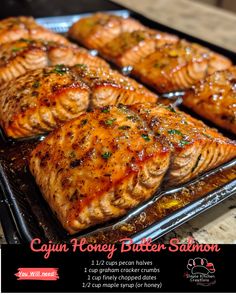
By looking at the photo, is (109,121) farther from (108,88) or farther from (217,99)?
(217,99)

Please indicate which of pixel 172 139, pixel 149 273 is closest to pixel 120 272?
pixel 149 273

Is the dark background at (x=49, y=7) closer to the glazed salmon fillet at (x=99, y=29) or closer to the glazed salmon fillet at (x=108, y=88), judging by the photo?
the glazed salmon fillet at (x=99, y=29)

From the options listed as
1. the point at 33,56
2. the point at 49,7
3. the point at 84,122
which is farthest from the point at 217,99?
the point at 49,7

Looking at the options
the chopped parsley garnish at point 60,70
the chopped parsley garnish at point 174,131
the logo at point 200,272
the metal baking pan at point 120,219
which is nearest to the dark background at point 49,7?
the chopped parsley garnish at point 60,70

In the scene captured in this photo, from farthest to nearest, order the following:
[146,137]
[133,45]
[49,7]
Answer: [49,7], [133,45], [146,137]

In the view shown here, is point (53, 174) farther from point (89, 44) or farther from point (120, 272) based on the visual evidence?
point (89, 44)

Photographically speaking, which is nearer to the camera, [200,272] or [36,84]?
[200,272]

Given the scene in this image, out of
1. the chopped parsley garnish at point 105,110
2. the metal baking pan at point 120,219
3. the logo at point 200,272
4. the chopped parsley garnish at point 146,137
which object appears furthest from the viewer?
the chopped parsley garnish at point 105,110
